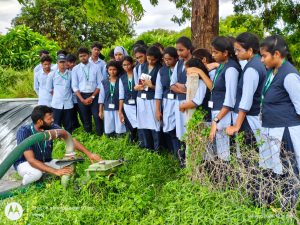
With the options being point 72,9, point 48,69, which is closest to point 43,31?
point 72,9

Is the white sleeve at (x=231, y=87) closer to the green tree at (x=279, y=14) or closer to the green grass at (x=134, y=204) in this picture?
the green grass at (x=134, y=204)

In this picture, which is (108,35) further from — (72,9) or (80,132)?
(80,132)

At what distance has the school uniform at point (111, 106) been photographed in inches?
277

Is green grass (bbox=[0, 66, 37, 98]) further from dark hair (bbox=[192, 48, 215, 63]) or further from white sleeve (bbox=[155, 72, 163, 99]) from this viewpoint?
dark hair (bbox=[192, 48, 215, 63])

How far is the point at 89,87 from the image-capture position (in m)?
7.65

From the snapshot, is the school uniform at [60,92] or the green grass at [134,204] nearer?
the green grass at [134,204]

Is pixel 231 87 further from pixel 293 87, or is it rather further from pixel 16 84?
pixel 16 84

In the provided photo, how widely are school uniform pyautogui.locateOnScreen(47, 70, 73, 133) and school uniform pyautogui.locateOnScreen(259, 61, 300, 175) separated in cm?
451

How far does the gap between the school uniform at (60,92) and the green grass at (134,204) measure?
285 cm

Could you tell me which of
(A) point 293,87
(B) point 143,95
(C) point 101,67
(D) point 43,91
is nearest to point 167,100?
(B) point 143,95

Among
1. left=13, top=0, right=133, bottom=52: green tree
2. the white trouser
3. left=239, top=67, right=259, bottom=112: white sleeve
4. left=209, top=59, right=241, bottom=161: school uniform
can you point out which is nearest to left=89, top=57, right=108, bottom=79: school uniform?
the white trouser

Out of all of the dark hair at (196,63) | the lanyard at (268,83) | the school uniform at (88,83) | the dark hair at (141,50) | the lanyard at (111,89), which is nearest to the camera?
the lanyard at (268,83)

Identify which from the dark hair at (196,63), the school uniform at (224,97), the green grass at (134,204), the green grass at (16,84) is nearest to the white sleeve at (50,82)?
the green grass at (134,204)

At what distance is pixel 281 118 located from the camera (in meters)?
4.00
